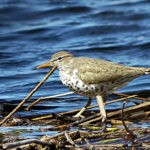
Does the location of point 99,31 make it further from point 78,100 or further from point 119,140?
point 119,140

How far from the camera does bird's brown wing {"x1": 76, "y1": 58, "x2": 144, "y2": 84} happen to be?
6.96 meters

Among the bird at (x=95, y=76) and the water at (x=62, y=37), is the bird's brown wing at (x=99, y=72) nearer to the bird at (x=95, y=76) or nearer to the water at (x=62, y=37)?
the bird at (x=95, y=76)

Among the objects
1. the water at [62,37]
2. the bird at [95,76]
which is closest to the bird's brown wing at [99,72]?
the bird at [95,76]

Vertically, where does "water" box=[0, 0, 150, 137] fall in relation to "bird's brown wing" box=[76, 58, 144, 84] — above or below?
above

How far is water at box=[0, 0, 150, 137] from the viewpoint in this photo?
10.4 metres

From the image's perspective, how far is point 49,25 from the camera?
18.2 meters

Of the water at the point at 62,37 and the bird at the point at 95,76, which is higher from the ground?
the water at the point at 62,37

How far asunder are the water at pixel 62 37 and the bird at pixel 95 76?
133 cm

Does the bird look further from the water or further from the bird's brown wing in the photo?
the water

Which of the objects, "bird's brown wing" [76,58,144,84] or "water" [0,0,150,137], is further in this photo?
"water" [0,0,150,137]

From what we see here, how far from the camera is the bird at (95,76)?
6.91 metres

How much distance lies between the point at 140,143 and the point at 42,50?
981 cm

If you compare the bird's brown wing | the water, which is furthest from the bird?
the water

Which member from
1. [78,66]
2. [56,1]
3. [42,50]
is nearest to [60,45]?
[42,50]
